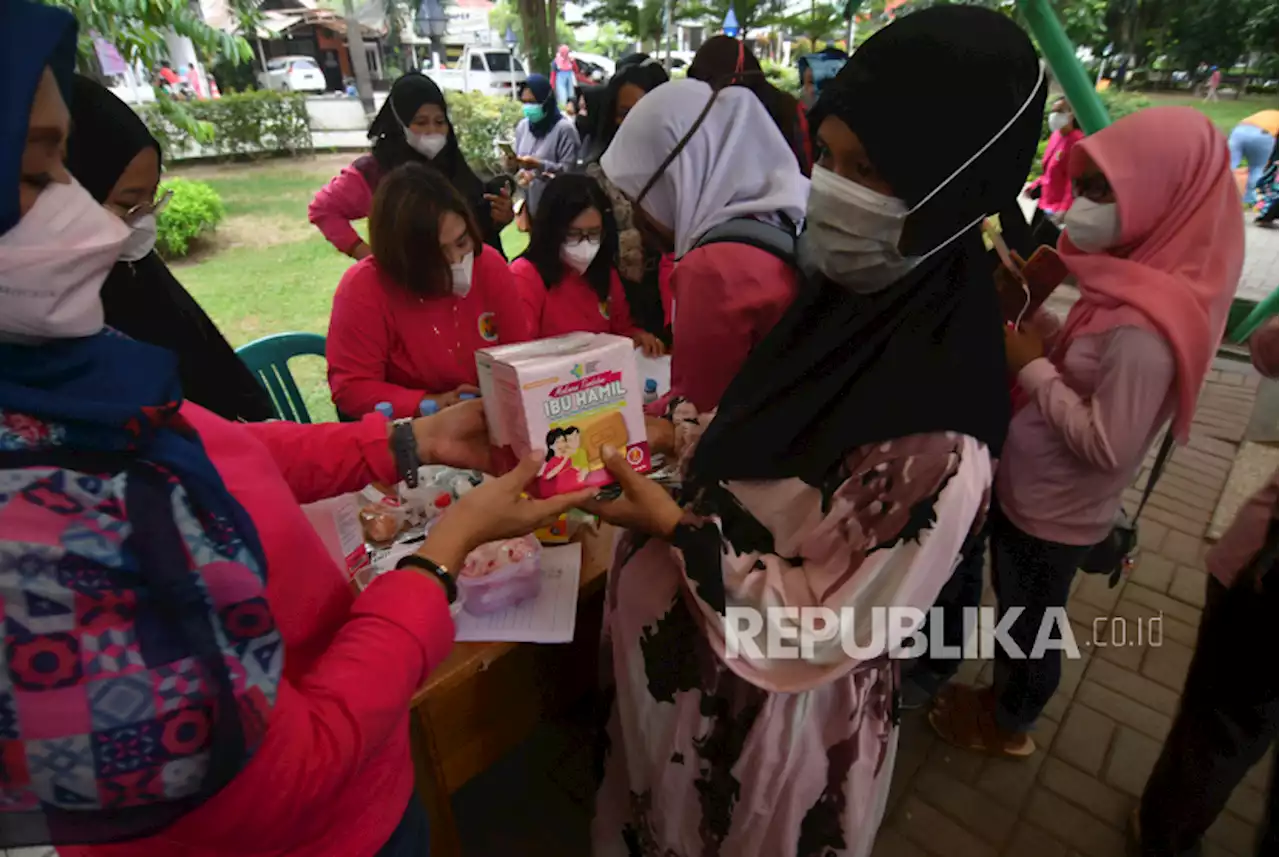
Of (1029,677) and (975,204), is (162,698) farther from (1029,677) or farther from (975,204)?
(1029,677)

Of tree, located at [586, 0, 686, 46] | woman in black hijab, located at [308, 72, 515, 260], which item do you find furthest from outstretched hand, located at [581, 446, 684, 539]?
tree, located at [586, 0, 686, 46]

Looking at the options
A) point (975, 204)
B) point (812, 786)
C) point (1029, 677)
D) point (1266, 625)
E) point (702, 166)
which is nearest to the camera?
point (975, 204)

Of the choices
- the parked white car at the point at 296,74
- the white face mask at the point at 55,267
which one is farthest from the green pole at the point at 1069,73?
the parked white car at the point at 296,74

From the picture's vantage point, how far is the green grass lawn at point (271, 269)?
17.1ft

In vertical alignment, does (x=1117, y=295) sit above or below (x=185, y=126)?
below

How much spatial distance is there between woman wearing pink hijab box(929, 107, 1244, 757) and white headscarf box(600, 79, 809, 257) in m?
0.77

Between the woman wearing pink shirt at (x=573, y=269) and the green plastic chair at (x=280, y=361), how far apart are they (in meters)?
0.87

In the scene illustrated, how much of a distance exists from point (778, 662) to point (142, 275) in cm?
208

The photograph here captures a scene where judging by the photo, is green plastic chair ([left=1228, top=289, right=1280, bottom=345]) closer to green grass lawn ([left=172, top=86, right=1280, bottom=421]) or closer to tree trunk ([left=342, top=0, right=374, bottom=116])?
green grass lawn ([left=172, top=86, right=1280, bottom=421])

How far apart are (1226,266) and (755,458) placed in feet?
4.64

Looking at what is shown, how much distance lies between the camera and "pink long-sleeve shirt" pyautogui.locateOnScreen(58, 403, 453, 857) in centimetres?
71

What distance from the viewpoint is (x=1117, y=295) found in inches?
64.2

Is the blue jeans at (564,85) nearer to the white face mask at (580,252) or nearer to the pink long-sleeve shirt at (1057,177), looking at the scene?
the pink long-sleeve shirt at (1057,177)

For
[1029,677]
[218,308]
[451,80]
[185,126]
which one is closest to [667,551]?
[1029,677]
